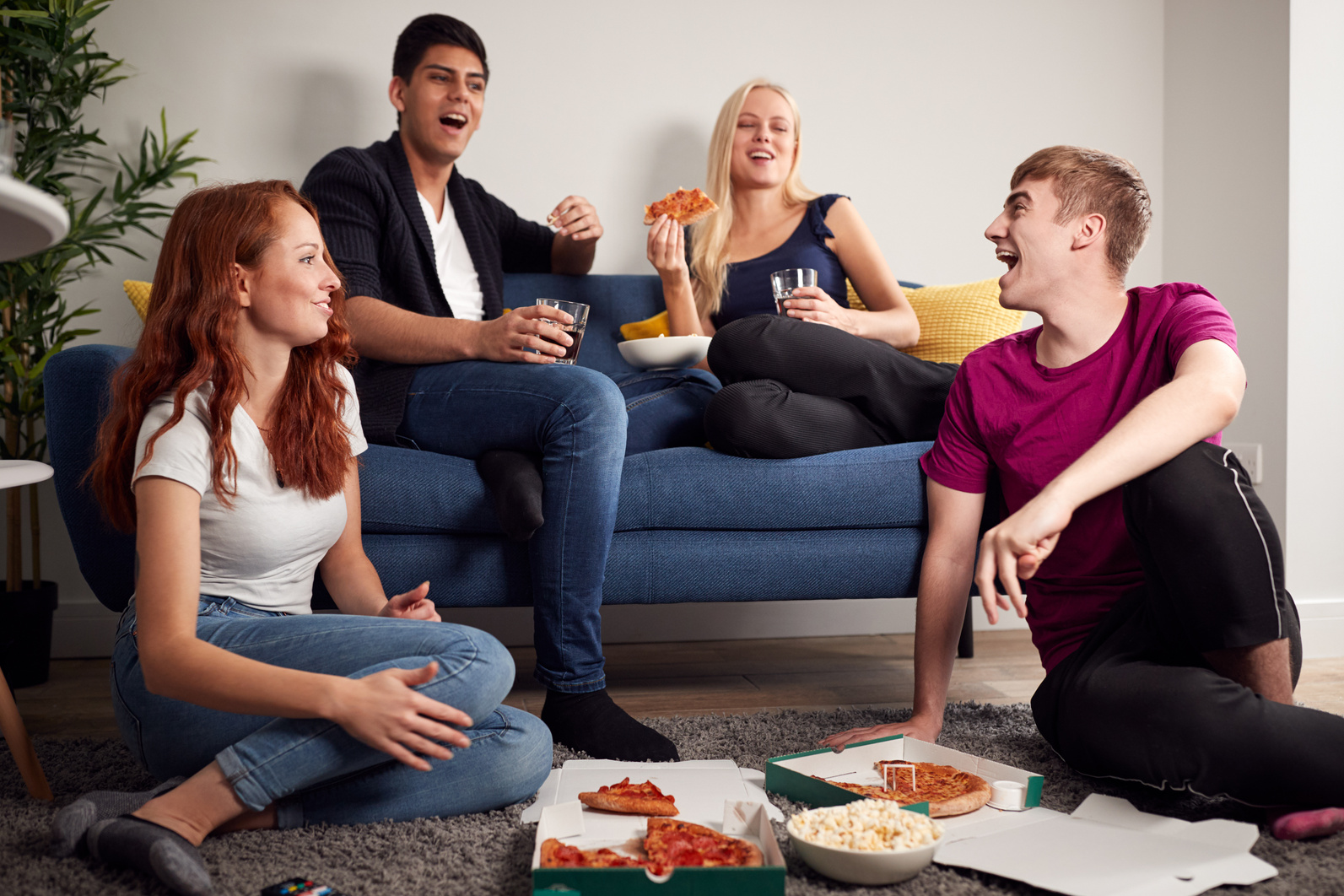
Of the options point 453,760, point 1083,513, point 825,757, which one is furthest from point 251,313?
point 1083,513

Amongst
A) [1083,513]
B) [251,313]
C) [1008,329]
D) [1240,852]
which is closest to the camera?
[1240,852]

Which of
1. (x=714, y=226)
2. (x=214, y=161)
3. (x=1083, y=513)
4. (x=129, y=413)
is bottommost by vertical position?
(x=1083, y=513)

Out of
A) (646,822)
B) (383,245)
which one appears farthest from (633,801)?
(383,245)

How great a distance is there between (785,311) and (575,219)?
55 cm

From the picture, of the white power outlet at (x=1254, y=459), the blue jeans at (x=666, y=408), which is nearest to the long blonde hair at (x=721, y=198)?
the blue jeans at (x=666, y=408)

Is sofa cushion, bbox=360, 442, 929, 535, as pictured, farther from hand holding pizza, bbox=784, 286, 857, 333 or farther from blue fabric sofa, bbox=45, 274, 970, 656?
hand holding pizza, bbox=784, 286, 857, 333

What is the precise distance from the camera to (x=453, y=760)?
44.7 inches

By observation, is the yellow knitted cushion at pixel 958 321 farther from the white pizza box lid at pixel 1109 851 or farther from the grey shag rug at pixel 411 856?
the white pizza box lid at pixel 1109 851

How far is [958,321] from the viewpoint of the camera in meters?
2.18

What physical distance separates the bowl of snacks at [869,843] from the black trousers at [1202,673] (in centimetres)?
33

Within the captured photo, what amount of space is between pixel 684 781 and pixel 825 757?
199 millimetres

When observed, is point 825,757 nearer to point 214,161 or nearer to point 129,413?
point 129,413

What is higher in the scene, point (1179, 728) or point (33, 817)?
point (1179, 728)

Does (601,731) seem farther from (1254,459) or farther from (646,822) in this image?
(1254,459)
